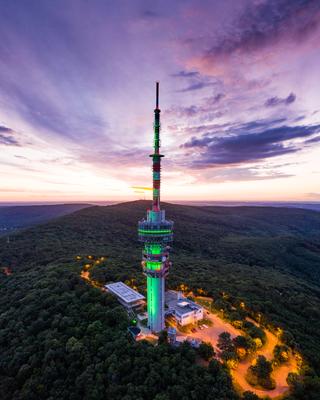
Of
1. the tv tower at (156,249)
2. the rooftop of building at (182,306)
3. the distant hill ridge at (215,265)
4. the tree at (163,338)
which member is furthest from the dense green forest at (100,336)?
the rooftop of building at (182,306)

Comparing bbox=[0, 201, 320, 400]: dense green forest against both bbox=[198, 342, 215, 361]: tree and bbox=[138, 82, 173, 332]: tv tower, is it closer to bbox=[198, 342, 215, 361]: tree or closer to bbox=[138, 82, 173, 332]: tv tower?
bbox=[198, 342, 215, 361]: tree

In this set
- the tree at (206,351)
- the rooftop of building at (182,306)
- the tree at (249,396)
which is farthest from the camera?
the rooftop of building at (182,306)

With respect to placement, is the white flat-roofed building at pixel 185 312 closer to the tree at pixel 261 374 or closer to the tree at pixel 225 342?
the tree at pixel 225 342

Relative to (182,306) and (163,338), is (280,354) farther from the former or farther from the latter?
(163,338)

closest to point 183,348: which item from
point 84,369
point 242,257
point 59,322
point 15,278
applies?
point 84,369

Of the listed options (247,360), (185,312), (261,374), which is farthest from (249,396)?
(185,312)

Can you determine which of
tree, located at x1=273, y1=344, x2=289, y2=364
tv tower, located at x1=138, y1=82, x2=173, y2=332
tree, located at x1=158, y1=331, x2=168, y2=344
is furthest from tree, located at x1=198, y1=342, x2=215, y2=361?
tree, located at x1=273, y1=344, x2=289, y2=364
